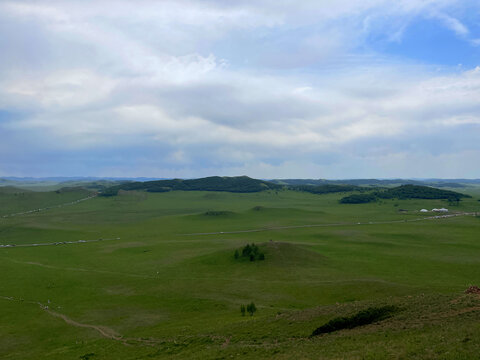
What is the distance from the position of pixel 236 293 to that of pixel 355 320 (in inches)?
1107

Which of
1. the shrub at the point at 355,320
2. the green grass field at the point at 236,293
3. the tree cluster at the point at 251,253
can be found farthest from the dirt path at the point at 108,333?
the tree cluster at the point at 251,253

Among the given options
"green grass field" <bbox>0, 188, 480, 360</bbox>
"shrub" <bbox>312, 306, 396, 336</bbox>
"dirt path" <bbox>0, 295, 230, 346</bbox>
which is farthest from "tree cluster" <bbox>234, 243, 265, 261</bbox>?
"shrub" <bbox>312, 306, 396, 336</bbox>

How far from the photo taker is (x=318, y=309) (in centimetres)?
4162

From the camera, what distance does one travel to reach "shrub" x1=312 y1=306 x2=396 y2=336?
34812 millimetres

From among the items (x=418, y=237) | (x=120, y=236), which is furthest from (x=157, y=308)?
(x=418, y=237)

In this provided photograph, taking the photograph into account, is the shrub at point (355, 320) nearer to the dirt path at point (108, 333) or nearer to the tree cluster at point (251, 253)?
the dirt path at point (108, 333)

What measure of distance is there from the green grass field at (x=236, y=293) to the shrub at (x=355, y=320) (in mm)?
1068

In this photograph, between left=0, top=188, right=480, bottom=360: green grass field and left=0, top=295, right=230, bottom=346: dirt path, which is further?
left=0, top=295, right=230, bottom=346: dirt path

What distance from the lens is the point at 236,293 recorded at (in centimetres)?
6009

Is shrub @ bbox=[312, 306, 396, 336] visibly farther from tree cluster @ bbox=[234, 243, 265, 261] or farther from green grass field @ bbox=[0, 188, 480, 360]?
tree cluster @ bbox=[234, 243, 265, 261]

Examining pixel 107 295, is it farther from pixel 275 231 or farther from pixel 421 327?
pixel 275 231

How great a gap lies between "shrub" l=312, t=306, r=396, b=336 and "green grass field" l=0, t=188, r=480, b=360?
1068mm

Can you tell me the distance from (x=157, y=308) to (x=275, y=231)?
278 feet

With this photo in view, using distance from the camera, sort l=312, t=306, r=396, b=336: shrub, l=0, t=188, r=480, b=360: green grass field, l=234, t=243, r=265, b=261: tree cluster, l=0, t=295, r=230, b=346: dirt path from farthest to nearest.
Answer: l=234, t=243, r=265, b=261: tree cluster
l=0, t=295, r=230, b=346: dirt path
l=312, t=306, r=396, b=336: shrub
l=0, t=188, r=480, b=360: green grass field
